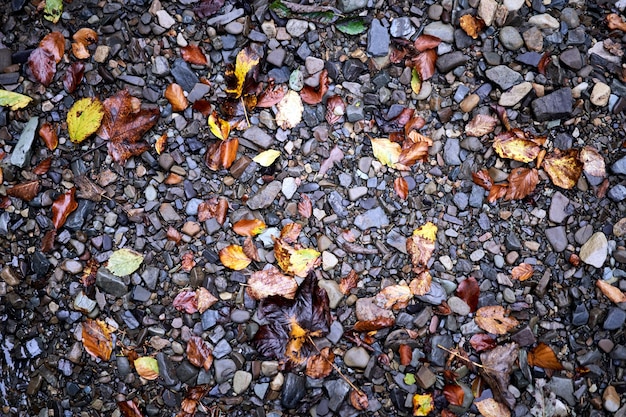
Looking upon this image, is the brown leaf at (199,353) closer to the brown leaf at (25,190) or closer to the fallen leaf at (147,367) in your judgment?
the fallen leaf at (147,367)

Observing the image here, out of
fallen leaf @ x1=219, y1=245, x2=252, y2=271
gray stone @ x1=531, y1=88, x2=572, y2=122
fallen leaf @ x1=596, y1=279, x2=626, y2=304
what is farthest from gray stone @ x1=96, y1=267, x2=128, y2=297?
fallen leaf @ x1=596, y1=279, x2=626, y2=304

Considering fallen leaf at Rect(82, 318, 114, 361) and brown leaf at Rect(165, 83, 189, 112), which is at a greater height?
brown leaf at Rect(165, 83, 189, 112)

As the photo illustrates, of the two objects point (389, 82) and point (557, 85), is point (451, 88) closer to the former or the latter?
point (389, 82)

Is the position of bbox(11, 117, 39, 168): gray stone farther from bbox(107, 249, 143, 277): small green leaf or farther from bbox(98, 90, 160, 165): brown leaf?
bbox(107, 249, 143, 277): small green leaf

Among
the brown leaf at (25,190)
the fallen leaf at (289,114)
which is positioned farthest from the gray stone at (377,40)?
the brown leaf at (25,190)

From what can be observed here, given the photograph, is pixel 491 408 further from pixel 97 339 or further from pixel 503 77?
pixel 97 339

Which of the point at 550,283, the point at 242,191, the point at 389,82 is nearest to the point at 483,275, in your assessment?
the point at 550,283
